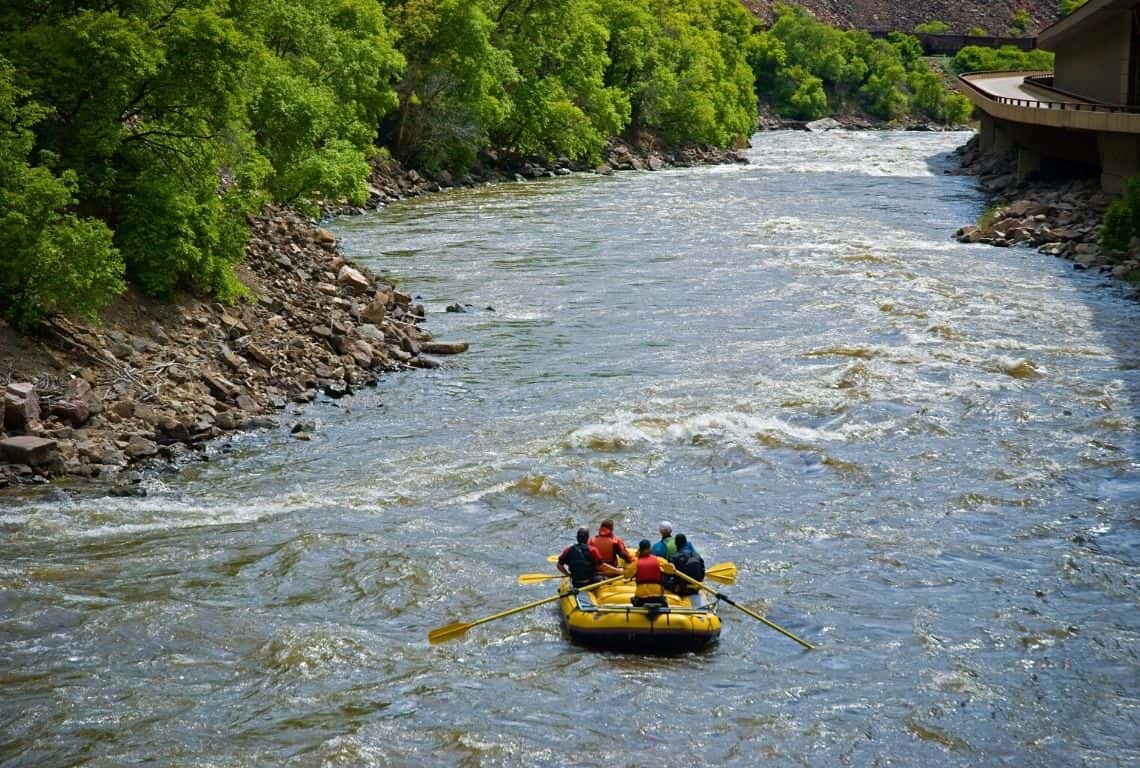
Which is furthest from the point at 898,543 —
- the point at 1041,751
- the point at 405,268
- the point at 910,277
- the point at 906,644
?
the point at 405,268

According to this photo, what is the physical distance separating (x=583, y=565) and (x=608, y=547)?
0.56 metres

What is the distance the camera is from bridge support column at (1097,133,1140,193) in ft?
147

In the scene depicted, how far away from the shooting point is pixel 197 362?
952 inches

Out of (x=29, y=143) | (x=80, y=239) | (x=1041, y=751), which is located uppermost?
(x=29, y=143)

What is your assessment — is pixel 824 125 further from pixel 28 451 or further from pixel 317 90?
pixel 28 451

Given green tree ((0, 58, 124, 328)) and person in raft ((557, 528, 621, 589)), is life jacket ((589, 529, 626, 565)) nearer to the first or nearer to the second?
person in raft ((557, 528, 621, 589))

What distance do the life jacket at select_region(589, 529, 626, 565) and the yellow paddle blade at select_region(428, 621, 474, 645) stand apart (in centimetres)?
198

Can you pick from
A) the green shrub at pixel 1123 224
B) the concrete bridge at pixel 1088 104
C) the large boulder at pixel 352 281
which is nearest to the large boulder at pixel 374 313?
the large boulder at pixel 352 281

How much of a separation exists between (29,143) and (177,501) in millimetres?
6584

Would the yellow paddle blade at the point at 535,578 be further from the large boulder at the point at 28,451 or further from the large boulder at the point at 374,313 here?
the large boulder at the point at 374,313

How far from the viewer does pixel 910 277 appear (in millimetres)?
36656

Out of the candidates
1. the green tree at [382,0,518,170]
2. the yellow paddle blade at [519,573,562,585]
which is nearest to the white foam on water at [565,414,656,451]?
the yellow paddle blade at [519,573,562,585]

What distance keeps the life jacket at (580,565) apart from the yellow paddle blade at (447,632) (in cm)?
144

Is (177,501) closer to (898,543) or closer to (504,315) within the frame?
(898,543)
